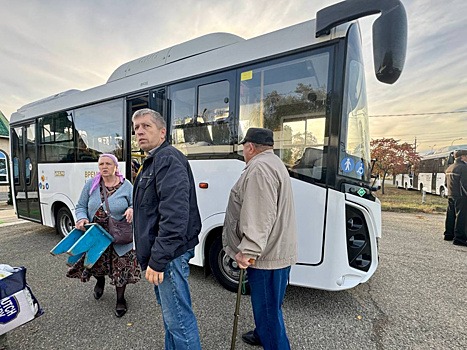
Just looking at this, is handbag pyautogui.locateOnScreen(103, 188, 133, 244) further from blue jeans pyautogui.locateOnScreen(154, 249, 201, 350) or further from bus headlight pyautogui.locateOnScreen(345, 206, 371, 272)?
bus headlight pyautogui.locateOnScreen(345, 206, 371, 272)

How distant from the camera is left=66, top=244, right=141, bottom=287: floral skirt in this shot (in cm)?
276

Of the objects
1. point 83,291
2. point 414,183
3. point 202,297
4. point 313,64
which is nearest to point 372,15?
point 313,64

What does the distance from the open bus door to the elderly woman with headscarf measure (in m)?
4.06

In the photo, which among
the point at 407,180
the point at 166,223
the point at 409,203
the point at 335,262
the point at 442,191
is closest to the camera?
the point at 166,223

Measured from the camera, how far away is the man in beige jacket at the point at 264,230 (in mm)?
1679

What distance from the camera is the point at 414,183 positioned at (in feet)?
51.3

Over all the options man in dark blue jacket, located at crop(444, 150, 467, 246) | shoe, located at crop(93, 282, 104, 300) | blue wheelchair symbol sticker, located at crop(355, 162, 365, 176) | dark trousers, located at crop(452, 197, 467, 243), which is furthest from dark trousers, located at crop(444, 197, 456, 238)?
shoe, located at crop(93, 282, 104, 300)

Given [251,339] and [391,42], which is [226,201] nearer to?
[251,339]

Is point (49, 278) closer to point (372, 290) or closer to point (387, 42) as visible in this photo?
point (372, 290)

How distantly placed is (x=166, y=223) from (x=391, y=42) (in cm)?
214

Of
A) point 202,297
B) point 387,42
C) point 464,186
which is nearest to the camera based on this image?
point 387,42

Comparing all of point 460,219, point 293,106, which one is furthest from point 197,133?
point 460,219

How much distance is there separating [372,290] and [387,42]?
9.75 feet

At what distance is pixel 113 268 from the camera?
109 inches
